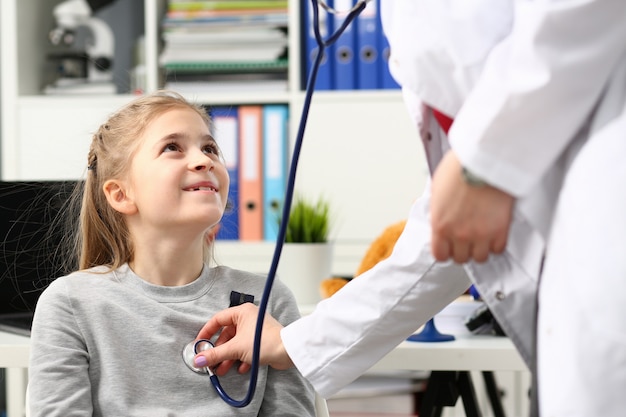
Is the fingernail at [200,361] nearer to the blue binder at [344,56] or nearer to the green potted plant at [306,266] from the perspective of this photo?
the green potted plant at [306,266]

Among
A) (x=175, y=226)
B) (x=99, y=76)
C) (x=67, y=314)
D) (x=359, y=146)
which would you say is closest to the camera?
(x=67, y=314)

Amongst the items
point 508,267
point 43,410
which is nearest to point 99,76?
point 43,410

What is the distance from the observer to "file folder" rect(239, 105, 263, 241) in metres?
2.80

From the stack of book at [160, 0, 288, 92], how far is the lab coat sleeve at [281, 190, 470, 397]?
1.77m

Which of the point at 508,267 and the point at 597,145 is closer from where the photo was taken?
the point at 597,145

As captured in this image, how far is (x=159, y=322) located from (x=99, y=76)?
75.0 inches

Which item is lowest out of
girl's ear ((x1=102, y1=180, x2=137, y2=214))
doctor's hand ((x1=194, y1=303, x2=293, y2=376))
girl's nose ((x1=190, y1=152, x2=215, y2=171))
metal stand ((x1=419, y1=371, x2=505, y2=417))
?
metal stand ((x1=419, y1=371, x2=505, y2=417))

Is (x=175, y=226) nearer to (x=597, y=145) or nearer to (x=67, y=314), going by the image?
(x=67, y=314)

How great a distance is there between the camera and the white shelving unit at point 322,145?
284 cm

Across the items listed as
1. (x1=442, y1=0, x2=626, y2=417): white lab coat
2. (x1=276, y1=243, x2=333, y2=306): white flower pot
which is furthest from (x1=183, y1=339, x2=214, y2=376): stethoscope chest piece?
(x1=442, y1=0, x2=626, y2=417): white lab coat

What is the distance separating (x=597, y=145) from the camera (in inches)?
30.9

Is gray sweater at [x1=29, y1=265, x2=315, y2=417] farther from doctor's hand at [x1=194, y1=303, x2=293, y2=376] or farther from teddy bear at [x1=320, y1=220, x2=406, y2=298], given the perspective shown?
teddy bear at [x1=320, y1=220, x2=406, y2=298]

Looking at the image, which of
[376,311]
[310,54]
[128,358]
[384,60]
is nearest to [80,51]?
[310,54]

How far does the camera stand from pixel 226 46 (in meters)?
2.89
